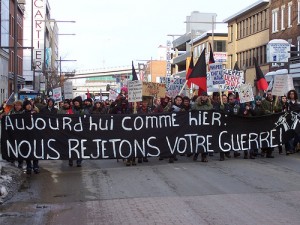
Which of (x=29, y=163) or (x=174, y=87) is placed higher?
(x=174, y=87)

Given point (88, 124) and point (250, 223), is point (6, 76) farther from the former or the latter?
point (250, 223)

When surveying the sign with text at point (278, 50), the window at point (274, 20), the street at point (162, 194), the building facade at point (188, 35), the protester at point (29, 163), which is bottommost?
the street at point (162, 194)

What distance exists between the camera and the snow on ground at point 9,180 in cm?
905

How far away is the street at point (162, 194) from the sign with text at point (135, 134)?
43cm

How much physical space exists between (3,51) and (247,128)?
32669 millimetres

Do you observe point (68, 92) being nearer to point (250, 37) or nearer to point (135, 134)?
point (135, 134)

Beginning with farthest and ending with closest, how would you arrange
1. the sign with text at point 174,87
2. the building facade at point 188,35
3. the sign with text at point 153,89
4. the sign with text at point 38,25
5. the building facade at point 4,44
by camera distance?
1. the building facade at point 188,35
2. the sign with text at point 38,25
3. the building facade at point 4,44
4. the sign with text at point 153,89
5. the sign with text at point 174,87

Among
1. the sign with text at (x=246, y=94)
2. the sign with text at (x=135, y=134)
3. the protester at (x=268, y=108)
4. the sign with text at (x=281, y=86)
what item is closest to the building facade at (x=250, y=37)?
the sign with text at (x=281, y=86)

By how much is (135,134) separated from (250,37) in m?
41.0

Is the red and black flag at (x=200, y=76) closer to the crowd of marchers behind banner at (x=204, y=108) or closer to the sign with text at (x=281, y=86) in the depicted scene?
the crowd of marchers behind banner at (x=204, y=108)

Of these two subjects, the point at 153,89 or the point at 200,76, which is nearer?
the point at 200,76

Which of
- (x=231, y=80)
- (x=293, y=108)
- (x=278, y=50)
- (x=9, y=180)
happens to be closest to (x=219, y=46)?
(x=278, y=50)

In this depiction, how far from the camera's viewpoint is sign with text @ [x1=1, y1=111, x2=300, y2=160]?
1178 cm

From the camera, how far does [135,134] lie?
12516 millimetres
